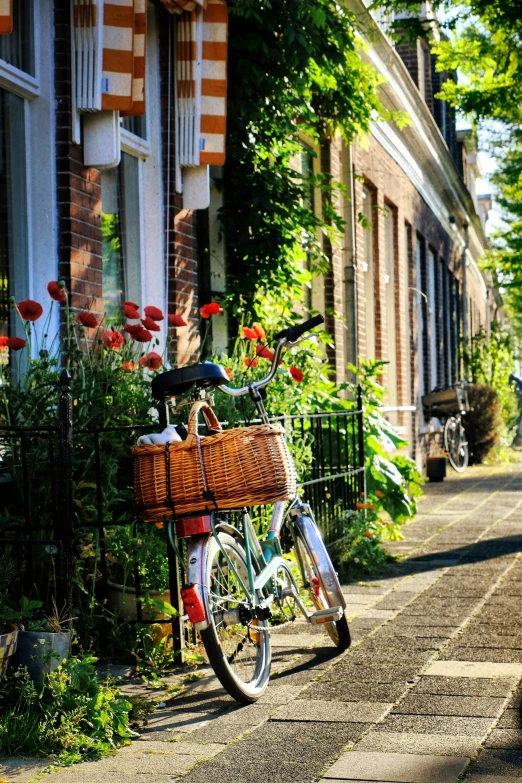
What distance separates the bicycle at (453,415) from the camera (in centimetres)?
1716

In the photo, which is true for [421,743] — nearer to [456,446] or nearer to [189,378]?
[189,378]

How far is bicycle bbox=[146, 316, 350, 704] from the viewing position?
4.01 meters

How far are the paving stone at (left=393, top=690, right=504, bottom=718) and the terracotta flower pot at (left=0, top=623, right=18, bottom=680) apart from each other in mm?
1377

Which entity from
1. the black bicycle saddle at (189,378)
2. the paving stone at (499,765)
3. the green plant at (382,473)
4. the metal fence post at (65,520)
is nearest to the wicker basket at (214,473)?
the black bicycle saddle at (189,378)

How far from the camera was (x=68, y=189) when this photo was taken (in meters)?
5.92

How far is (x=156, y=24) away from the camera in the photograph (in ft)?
24.0

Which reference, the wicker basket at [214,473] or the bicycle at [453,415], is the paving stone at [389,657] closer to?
the wicker basket at [214,473]

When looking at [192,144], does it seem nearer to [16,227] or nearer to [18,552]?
[16,227]

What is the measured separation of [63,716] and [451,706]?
141cm

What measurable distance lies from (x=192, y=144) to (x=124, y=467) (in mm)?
2628

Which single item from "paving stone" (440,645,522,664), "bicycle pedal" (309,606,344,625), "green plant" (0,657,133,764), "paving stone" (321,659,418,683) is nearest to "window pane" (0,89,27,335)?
"bicycle pedal" (309,606,344,625)

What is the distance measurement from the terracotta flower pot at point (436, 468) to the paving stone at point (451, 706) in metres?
11.4

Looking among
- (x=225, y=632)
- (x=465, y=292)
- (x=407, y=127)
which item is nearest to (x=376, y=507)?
(x=225, y=632)

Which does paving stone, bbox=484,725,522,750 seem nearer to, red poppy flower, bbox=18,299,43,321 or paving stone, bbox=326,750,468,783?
paving stone, bbox=326,750,468,783
